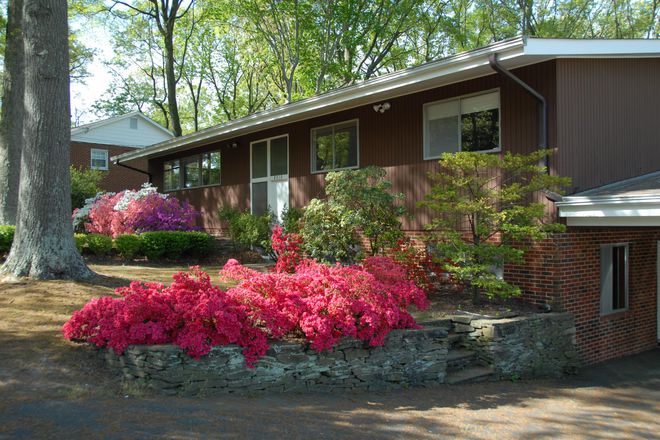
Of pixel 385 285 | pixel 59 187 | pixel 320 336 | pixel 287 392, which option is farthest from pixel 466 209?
pixel 59 187

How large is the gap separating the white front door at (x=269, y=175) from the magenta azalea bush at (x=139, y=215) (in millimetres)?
2161

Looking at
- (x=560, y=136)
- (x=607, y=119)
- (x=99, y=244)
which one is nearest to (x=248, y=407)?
(x=560, y=136)

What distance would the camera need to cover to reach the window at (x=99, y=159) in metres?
26.7

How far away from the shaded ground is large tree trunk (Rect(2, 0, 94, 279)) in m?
0.59

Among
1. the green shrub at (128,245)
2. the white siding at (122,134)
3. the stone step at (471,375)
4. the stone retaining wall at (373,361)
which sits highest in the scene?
the white siding at (122,134)

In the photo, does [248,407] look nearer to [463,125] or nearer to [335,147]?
[463,125]

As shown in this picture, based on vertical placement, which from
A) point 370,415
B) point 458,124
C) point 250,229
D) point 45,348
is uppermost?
point 458,124

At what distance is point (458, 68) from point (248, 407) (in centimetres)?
581

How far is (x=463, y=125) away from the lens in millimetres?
9609

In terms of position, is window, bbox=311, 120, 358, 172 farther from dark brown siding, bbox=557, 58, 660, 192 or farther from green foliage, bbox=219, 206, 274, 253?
dark brown siding, bbox=557, 58, 660, 192

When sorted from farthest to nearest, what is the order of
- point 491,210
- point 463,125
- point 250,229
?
point 250,229 < point 463,125 < point 491,210

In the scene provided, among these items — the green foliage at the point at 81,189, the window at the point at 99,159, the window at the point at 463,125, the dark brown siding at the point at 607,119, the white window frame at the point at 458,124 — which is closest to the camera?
the dark brown siding at the point at 607,119

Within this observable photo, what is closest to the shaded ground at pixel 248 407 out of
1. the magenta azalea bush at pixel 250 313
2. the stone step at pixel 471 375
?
the stone step at pixel 471 375

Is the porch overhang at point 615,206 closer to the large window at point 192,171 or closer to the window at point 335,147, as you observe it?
the window at point 335,147
